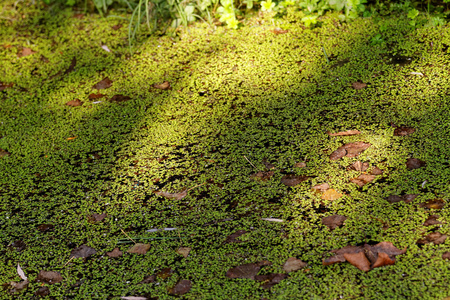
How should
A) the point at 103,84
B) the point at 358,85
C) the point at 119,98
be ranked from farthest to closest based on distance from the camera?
the point at 103,84
the point at 119,98
the point at 358,85

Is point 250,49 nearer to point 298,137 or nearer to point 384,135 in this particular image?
point 298,137

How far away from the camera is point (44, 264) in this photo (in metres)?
1.66

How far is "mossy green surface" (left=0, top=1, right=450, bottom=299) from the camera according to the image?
155 centimetres

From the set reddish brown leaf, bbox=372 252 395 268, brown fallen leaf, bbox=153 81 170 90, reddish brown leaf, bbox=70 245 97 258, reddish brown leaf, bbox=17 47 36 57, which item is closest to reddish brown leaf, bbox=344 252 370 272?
reddish brown leaf, bbox=372 252 395 268

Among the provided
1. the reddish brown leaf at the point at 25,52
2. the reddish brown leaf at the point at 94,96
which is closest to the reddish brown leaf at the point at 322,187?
the reddish brown leaf at the point at 94,96

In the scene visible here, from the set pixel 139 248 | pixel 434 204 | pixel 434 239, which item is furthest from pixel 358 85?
pixel 139 248

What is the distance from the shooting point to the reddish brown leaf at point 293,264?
1.49m

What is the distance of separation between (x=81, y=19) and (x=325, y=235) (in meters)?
2.37

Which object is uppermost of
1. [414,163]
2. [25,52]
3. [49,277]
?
[25,52]

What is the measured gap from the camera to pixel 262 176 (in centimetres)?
190

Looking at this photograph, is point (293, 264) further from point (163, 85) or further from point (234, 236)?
point (163, 85)

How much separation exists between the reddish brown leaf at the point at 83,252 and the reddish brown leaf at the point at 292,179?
75cm

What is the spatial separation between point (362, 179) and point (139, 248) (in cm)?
85

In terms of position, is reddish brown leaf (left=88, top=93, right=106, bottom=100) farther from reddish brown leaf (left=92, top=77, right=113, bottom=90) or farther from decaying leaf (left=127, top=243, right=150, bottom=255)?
decaying leaf (left=127, top=243, right=150, bottom=255)
